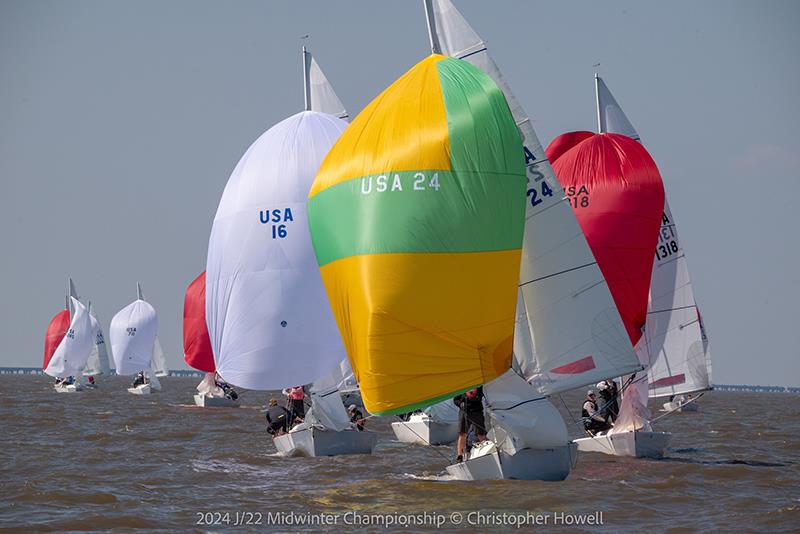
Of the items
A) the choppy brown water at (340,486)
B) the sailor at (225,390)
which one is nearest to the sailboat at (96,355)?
the sailor at (225,390)

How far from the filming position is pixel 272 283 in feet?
73.4

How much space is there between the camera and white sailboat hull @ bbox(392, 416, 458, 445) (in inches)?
1085

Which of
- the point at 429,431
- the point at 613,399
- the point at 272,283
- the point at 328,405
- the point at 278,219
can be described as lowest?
the point at 429,431

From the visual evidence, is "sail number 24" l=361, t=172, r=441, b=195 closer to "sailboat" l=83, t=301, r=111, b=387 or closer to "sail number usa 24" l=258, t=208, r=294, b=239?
"sail number usa 24" l=258, t=208, r=294, b=239

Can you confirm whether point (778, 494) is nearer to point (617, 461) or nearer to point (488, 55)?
point (617, 461)

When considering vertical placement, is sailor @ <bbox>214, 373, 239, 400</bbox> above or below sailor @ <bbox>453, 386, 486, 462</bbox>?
above

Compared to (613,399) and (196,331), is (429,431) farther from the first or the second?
(196,331)

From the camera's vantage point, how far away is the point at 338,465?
2170 centimetres

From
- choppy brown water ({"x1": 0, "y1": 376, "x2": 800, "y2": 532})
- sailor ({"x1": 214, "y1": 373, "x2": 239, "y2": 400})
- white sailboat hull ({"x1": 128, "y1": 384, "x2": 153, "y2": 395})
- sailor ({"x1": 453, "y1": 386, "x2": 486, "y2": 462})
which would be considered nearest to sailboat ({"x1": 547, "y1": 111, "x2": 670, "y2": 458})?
choppy brown water ({"x1": 0, "y1": 376, "x2": 800, "y2": 532})

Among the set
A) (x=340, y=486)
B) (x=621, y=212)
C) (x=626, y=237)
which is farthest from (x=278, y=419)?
(x=621, y=212)

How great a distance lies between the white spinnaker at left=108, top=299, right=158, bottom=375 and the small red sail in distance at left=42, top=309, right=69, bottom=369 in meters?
6.13

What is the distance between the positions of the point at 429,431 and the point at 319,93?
854 centimetres

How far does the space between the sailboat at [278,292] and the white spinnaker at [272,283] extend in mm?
20

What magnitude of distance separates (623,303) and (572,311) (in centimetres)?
525
